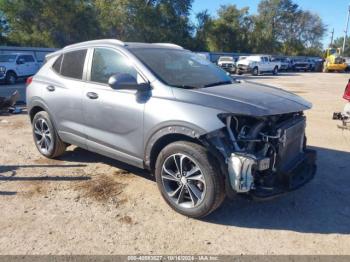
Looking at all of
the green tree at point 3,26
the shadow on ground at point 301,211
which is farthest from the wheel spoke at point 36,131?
the green tree at point 3,26

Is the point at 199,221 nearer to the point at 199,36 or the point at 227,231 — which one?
the point at 227,231

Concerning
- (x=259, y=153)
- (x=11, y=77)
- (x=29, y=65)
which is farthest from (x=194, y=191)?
(x=29, y=65)

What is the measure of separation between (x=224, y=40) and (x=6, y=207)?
54.8m

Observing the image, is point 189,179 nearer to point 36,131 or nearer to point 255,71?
point 36,131

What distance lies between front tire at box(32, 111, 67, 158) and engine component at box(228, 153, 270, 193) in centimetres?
310

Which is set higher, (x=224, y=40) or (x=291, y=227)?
(x=224, y=40)

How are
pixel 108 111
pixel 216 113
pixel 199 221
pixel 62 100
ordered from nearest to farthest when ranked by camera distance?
1. pixel 216 113
2. pixel 199 221
3. pixel 108 111
4. pixel 62 100

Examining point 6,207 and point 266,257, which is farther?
point 6,207

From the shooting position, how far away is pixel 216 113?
133 inches

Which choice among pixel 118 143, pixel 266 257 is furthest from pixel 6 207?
pixel 266 257

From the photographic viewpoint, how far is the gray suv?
338cm

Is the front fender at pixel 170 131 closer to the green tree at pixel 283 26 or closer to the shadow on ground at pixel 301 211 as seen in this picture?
the shadow on ground at pixel 301 211

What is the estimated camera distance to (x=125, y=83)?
3725 millimetres

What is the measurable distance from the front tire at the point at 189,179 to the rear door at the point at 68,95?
1.54 m
